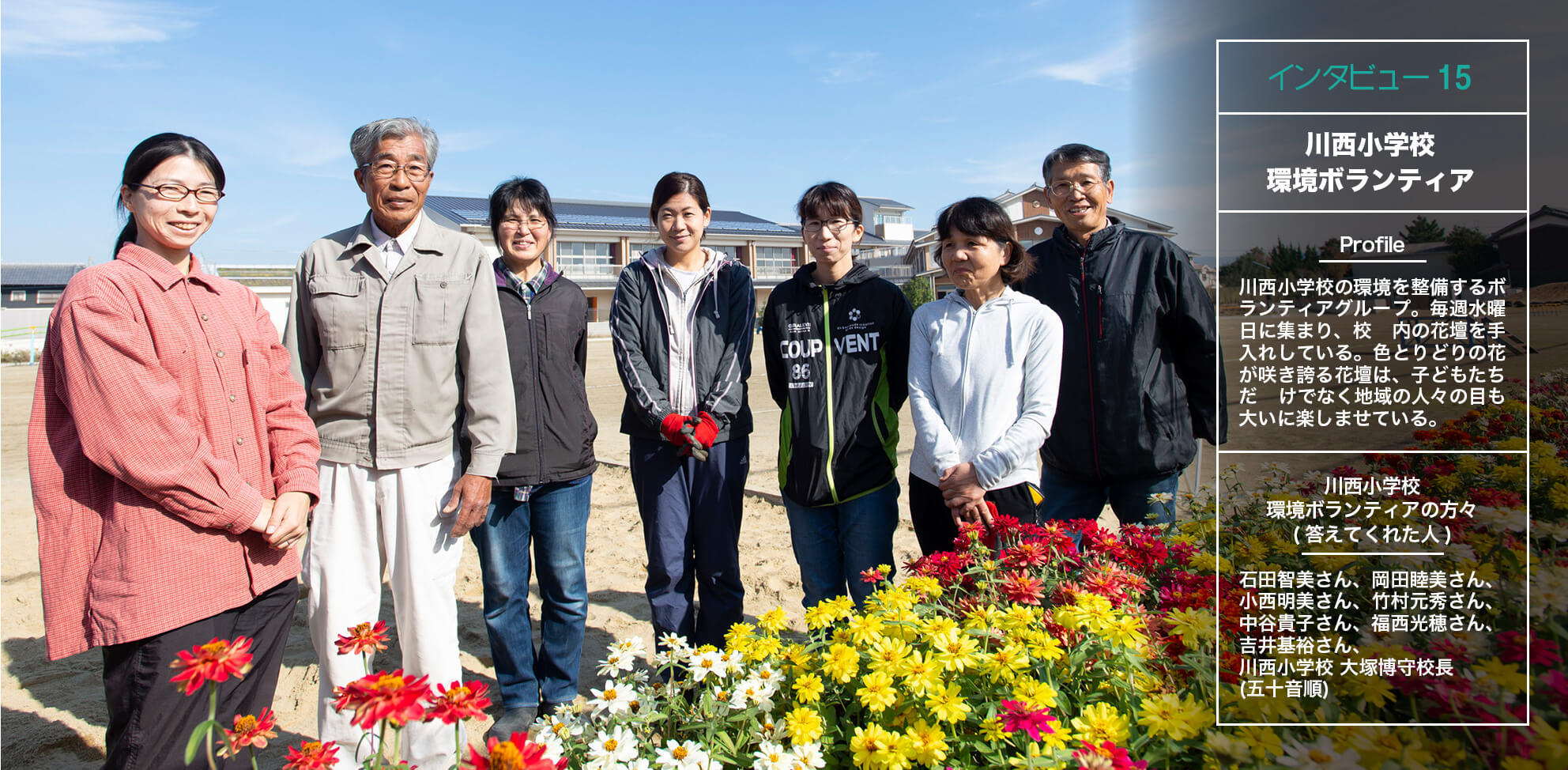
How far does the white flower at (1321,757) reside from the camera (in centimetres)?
90

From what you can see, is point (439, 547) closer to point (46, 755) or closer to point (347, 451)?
point (347, 451)

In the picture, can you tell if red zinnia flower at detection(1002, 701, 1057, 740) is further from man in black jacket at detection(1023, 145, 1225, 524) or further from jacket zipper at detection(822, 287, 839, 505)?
man in black jacket at detection(1023, 145, 1225, 524)

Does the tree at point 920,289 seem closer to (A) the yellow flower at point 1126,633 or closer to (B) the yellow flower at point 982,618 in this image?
(B) the yellow flower at point 982,618

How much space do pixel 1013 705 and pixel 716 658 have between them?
53 centimetres

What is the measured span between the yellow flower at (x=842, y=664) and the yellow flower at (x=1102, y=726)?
13.3 inches

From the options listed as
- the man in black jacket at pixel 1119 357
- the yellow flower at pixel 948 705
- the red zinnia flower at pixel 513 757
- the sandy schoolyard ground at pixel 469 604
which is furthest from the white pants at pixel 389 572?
the man in black jacket at pixel 1119 357

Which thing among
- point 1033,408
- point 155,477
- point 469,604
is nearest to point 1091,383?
point 1033,408

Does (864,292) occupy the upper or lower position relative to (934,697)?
upper

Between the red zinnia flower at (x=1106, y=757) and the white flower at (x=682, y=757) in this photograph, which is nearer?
the red zinnia flower at (x=1106, y=757)

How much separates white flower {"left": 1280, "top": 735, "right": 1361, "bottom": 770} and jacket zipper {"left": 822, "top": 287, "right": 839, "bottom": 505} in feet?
4.98

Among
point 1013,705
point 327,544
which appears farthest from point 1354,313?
point 327,544

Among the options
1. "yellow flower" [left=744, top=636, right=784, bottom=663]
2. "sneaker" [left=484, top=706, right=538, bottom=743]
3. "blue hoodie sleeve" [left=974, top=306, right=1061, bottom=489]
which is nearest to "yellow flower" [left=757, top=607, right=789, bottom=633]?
"yellow flower" [left=744, top=636, right=784, bottom=663]

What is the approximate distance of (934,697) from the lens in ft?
A: 3.94

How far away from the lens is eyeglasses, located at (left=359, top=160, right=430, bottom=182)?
83.0 inches
